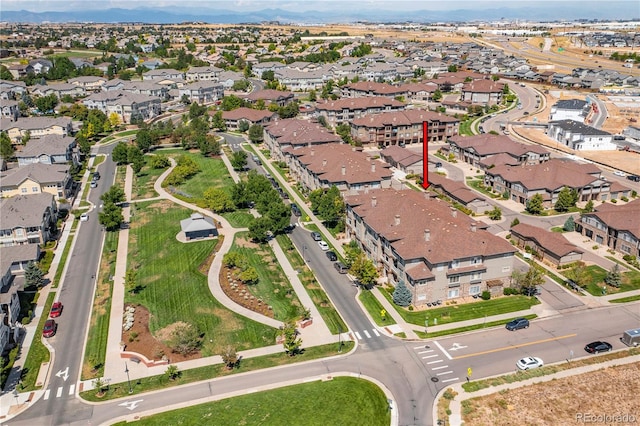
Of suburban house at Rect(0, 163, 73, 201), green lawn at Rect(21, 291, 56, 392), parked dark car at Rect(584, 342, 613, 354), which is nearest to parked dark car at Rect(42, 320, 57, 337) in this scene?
green lawn at Rect(21, 291, 56, 392)

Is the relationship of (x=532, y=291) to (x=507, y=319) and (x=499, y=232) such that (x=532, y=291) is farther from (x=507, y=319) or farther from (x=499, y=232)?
(x=499, y=232)

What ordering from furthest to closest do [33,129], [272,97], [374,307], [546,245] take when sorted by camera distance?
[272,97]
[33,129]
[546,245]
[374,307]

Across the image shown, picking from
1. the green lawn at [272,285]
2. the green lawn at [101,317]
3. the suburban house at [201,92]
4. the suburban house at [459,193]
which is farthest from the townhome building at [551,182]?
the suburban house at [201,92]

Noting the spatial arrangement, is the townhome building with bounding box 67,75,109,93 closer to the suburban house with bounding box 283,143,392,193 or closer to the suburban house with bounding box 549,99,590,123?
the suburban house with bounding box 283,143,392,193

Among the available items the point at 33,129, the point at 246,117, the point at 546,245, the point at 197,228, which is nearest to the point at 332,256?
the point at 197,228

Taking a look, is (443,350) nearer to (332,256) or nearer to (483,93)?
(332,256)

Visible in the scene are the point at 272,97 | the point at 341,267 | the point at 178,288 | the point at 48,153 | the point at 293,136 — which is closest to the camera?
the point at 178,288
